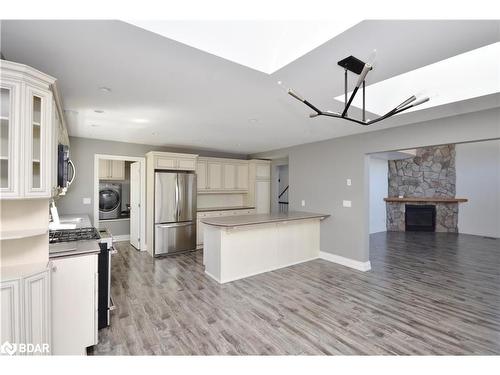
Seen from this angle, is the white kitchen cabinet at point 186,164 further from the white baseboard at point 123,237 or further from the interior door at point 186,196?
the white baseboard at point 123,237

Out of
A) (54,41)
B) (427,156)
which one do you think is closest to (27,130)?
(54,41)

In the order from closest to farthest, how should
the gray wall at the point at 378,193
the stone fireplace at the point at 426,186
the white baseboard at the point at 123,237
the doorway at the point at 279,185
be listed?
the white baseboard at the point at 123,237 → the doorway at the point at 279,185 → the stone fireplace at the point at 426,186 → the gray wall at the point at 378,193

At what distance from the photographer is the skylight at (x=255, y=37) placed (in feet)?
4.85

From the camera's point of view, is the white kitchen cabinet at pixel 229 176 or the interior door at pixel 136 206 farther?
the white kitchen cabinet at pixel 229 176

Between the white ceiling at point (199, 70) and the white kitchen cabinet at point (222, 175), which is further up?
the white ceiling at point (199, 70)

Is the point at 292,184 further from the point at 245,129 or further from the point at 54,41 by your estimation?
the point at 54,41

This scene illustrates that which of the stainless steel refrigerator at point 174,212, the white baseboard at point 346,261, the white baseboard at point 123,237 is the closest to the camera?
the white baseboard at point 346,261

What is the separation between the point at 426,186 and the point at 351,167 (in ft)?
17.9

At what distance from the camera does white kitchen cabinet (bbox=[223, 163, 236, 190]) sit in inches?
244

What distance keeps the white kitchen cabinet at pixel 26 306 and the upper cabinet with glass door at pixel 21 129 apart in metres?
0.50

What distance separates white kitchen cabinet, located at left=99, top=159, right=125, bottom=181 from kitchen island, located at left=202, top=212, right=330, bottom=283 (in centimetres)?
354

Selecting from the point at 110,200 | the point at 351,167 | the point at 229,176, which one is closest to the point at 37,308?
the point at 351,167

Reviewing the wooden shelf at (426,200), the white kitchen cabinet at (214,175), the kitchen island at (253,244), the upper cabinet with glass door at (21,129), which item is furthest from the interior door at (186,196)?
the wooden shelf at (426,200)
